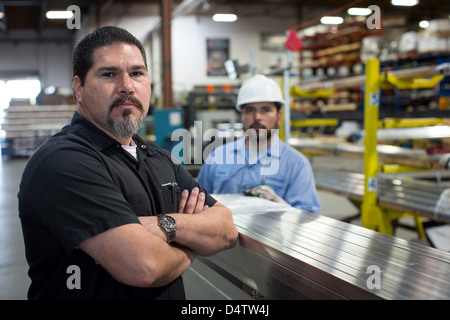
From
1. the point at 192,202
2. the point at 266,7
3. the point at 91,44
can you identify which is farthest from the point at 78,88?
the point at 266,7

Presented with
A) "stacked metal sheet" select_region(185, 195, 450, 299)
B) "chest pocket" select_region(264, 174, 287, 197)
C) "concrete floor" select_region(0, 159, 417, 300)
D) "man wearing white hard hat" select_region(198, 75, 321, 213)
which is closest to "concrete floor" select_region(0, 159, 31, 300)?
"concrete floor" select_region(0, 159, 417, 300)

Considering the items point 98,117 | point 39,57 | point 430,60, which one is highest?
point 39,57

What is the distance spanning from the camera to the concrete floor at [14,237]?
146 inches

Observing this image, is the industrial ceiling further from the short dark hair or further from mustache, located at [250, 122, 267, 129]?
the short dark hair

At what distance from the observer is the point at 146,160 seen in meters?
1.71

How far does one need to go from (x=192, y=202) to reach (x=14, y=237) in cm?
429

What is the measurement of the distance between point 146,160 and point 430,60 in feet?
36.0

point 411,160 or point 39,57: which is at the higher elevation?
point 39,57

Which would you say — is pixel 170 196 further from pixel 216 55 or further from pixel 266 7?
pixel 266 7

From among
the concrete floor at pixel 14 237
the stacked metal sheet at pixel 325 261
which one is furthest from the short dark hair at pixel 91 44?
the concrete floor at pixel 14 237

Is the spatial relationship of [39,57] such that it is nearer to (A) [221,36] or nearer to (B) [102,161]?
(A) [221,36]

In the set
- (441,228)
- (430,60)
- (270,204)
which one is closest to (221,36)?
(430,60)

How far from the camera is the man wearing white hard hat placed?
2924 mm

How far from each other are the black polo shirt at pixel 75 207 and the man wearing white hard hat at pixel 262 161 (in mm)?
1406
